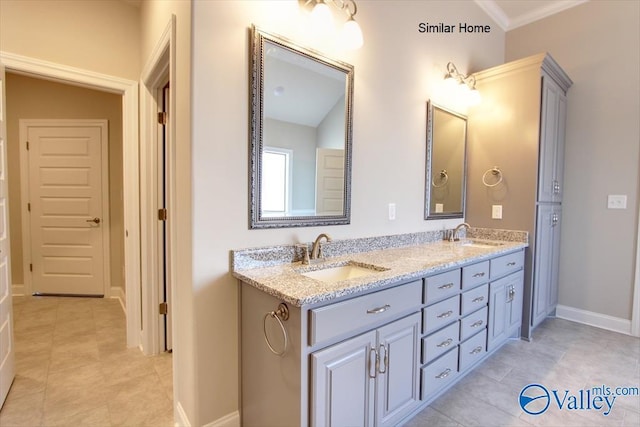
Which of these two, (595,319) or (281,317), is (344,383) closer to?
(281,317)

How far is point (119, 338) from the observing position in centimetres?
263

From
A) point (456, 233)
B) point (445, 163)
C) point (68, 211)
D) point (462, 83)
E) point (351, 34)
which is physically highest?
point (462, 83)

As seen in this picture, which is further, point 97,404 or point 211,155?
point 97,404

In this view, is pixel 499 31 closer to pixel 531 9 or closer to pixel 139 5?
pixel 531 9

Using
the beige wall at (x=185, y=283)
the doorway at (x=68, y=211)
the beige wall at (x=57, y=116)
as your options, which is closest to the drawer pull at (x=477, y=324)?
the beige wall at (x=185, y=283)

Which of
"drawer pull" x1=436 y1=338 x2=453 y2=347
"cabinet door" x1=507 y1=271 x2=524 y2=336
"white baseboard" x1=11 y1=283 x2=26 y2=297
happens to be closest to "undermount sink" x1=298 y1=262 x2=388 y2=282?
"drawer pull" x1=436 y1=338 x2=453 y2=347

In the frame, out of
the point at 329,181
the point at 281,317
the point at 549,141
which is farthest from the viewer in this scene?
the point at 549,141

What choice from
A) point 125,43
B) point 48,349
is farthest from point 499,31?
point 48,349

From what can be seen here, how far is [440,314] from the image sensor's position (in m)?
1.77

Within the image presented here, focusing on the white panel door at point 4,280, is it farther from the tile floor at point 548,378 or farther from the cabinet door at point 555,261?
the cabinet door at point 555,261

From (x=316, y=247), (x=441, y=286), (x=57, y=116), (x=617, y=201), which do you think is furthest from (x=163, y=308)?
(x=617, y=201)

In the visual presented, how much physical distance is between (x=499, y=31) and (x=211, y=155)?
11.4 ft

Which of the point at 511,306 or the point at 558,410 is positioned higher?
the point at 511,306

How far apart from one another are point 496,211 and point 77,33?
139 inches
